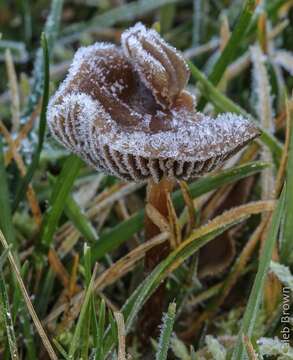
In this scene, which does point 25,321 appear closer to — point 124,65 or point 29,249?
point 29,249

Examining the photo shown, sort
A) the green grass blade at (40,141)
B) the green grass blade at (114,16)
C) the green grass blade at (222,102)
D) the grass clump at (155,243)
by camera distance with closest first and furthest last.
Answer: the grass clump at (155,243) < the green grass blade at (40,141) < the green grass blade at (222,102) < the green grass blade at (114,16)

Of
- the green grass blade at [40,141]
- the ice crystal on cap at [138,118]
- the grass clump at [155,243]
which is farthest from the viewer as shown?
the green grass blade at [40,141]

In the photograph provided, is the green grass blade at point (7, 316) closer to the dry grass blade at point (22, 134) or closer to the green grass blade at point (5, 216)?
the green grass blade at point (5, 216)

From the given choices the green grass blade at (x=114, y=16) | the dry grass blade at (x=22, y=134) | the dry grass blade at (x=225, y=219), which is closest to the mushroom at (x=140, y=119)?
the dry grass blade at (x=225, y=219)

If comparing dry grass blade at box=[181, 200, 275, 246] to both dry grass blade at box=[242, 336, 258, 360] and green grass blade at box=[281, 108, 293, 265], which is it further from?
dry grass blade at box=[242, 336, 258, 360]

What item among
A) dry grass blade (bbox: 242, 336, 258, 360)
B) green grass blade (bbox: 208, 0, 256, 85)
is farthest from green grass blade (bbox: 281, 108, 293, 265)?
dry grass blade (bbox: 242, 336, 258, 360)

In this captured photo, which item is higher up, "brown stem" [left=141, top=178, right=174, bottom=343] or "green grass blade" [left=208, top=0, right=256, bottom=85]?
"green grass blade" [left=208, top=0, right=256, bottom=85]

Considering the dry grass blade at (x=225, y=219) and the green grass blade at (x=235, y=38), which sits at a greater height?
the green grass blade at (x=235, y=38)
